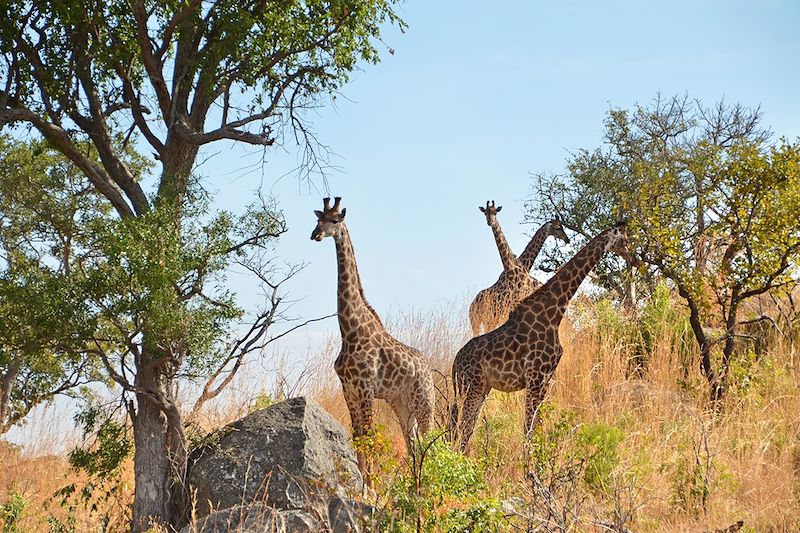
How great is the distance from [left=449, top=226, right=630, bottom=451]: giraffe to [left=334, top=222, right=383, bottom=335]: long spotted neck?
1.26m

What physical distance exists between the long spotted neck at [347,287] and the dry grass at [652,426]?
3.76 ft

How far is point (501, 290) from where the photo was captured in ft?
53.4

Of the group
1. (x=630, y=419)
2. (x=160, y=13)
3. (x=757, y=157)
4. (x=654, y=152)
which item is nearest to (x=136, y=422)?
(x=160, y=13)

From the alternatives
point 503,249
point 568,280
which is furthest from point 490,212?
point 568,280

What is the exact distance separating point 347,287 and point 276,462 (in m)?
1.99

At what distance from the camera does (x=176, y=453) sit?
9172 millimetres

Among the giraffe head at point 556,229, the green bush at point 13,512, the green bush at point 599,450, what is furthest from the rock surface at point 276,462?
the giraffe head at point 556,229

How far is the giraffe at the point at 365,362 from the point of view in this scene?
9.31 m

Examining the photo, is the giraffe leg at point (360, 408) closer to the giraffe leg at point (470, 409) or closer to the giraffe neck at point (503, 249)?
the giraffe leg at point (470, 409)

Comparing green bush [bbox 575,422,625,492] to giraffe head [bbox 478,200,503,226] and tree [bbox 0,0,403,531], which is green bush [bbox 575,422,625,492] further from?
giraffe head [bbox 478,200,503,226]

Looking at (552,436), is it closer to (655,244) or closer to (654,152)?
(655,244)

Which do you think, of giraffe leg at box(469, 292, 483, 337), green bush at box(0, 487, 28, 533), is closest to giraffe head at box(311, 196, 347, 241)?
green bush at box(0, 487, 28, 533)

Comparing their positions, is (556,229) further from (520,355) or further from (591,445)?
(591,445)

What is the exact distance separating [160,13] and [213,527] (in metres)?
6.50
